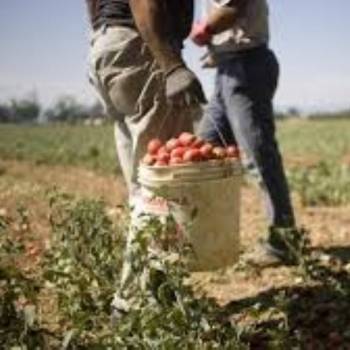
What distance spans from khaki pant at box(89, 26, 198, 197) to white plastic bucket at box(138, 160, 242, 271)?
0.39 meters

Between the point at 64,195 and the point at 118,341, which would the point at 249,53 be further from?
the point at 118,341

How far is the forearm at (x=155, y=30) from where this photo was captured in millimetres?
3764

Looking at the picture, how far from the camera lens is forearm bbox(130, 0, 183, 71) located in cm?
376

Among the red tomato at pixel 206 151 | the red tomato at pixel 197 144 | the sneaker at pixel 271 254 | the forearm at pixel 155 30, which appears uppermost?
the forearm at pixel 155 30

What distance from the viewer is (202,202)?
361 centimetres

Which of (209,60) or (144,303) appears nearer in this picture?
(144,303)

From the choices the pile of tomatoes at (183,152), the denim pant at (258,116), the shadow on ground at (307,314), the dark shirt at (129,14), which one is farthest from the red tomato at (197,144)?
the denim pant at (258,116)

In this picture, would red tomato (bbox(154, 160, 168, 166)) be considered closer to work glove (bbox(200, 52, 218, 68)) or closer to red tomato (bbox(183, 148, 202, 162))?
red tomato (bbox(183, 148, 202, 162))

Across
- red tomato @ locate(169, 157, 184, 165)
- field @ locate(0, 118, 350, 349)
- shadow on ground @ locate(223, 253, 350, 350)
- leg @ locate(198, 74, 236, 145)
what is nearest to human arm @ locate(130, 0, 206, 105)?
red tomato @ locate(169, 157, 184, 165)

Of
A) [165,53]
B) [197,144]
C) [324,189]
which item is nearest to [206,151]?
[197,144]

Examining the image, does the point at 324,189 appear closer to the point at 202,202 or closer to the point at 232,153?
the point at 232,153

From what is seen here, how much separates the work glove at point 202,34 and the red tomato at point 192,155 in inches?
54.6

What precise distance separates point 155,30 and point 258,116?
4.11ft

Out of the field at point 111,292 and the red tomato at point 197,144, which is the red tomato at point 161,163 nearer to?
the red tomato at point 197,144
